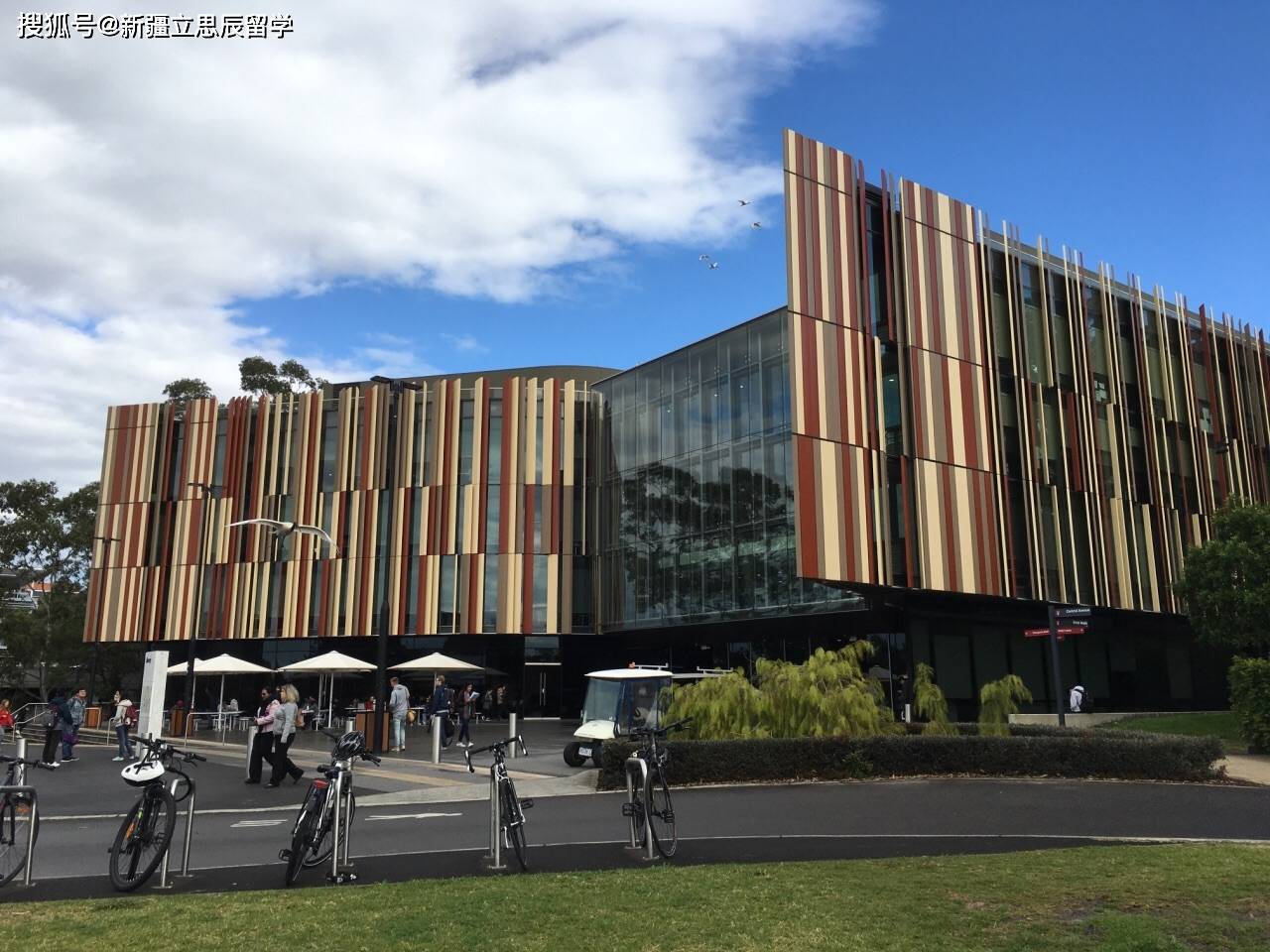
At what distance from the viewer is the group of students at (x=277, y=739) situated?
18.8 m

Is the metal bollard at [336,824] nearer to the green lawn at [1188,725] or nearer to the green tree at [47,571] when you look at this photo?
the green lawn at [1188,725]

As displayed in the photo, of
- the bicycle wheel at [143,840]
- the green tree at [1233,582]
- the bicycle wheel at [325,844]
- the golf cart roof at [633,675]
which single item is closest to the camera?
the bicycle wheel at [143,840]

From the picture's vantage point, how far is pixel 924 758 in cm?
1773

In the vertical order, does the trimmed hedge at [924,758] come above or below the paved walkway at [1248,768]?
above

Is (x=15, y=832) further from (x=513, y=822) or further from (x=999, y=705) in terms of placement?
(x=999, y=705)

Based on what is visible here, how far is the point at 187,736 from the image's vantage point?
33.9 meters

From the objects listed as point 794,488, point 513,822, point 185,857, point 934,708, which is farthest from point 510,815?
point 794,488

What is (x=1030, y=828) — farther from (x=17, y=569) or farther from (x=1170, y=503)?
(x=17, y=569)

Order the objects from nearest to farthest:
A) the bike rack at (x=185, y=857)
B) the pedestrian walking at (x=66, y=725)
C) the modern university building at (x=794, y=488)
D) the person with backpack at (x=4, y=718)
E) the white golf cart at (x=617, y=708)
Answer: the bike rack at (x=185, y=857), the white golf cart at (x=617, y=708), the person with backpack at (x=4, y=718), the pedestrian walking at (x=66, y=725), the modern university building at (x=794, y=488)

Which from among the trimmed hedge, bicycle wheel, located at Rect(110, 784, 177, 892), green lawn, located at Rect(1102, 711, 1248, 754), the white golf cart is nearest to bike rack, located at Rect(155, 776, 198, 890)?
A: bicycle wheel, located at Rect(110, 784, 177, 892)

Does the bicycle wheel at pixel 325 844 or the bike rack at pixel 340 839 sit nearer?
the bike rack at pixel 340 839

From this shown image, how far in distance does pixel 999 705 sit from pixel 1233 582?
17.2 meters

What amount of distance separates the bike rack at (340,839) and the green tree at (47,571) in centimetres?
5456

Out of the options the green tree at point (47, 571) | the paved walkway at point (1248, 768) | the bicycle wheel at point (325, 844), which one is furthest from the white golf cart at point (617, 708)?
the green tree at point (47, 571)
